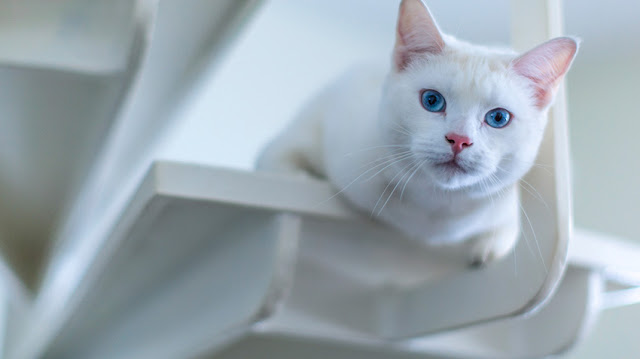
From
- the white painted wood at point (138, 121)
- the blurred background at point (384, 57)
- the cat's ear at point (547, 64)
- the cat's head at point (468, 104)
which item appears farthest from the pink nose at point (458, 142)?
the blurred background at point (384, 57)

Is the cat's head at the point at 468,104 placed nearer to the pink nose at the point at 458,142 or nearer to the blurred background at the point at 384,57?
the pink nose at the point at 458,142

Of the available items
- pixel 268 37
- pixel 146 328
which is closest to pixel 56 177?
pixel 146 328

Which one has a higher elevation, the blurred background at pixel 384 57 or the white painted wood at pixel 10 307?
the blurred background at pixel 384 57

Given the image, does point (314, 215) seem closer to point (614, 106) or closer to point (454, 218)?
point (454, 218)

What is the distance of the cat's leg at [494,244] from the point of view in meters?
0.89

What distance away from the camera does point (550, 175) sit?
764mm

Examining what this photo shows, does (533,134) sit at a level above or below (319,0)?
above

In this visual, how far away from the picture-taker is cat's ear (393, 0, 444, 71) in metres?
0.81

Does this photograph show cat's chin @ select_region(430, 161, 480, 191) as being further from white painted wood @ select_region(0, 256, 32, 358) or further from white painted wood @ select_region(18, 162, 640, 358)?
white painted wood @ select_region(0, 256, 32, 358)

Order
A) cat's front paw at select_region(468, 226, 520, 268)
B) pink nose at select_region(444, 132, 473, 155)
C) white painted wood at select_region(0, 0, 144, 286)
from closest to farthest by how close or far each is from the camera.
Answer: white painted wood at select_region(0, 0, 144, 286)
pink nose at select_region(444, 132, 473, 155)
cat's front paw at select_region(468, 226, 520, 268)

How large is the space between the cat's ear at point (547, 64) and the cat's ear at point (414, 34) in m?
0.10

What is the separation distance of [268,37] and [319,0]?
150 millimetres

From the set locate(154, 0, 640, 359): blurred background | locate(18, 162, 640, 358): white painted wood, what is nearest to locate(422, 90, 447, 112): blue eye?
locate(18, 162, 640, 358): white painted wood

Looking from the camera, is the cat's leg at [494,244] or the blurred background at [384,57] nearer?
the cat's leg at [494,244]
